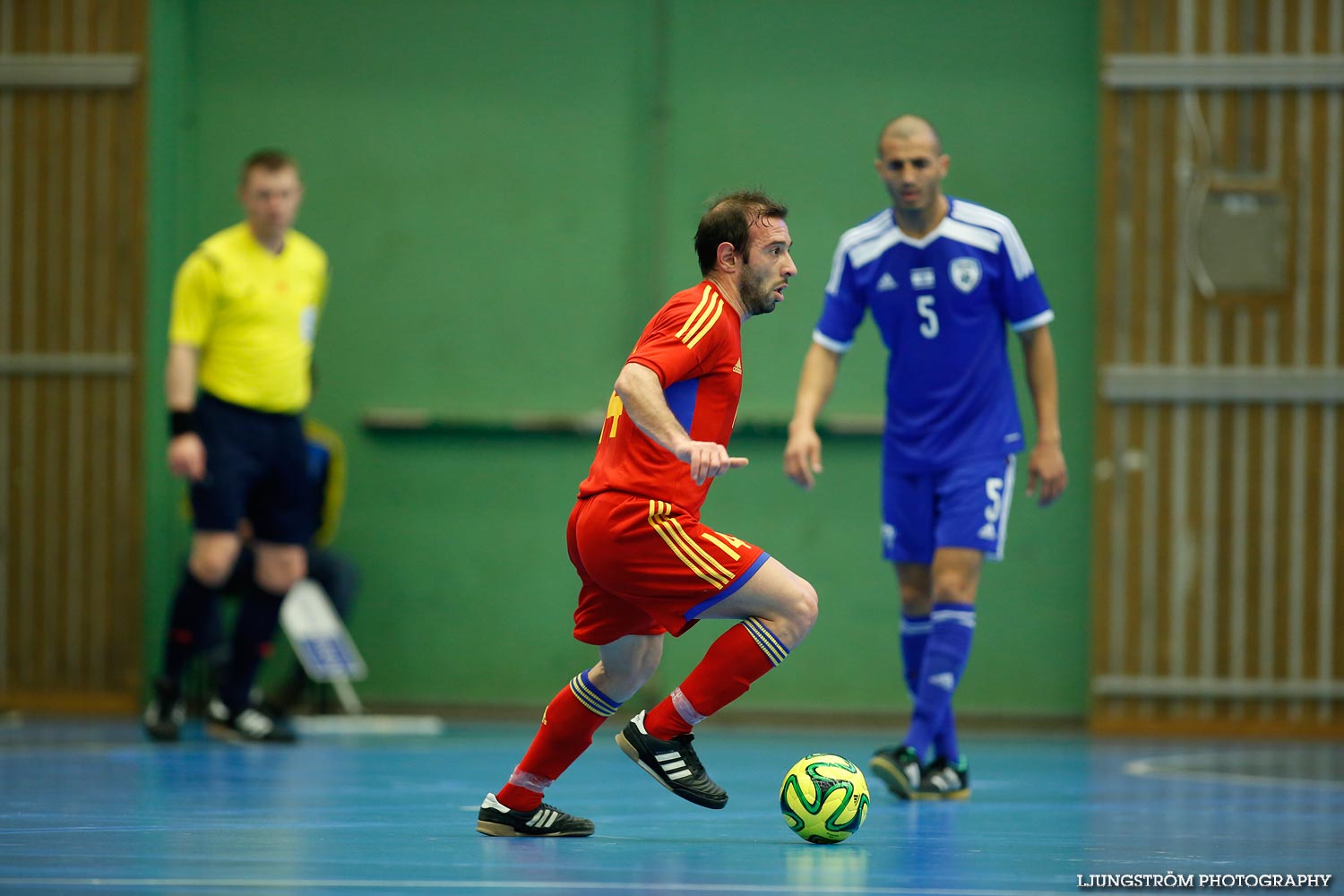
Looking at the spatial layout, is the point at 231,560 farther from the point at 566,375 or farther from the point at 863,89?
the point at 863,89

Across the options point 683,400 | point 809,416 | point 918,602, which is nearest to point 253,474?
point 809,416

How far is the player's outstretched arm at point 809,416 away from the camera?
594 centimetres

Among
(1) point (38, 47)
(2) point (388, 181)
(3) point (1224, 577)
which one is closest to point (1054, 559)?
(3) point (1224, 577)

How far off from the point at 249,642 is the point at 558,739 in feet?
12.7

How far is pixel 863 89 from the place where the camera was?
9.41m

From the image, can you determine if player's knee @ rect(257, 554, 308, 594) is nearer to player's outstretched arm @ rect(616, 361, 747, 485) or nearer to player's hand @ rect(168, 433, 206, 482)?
player's hand @ rect(168, 433, 206, 482)

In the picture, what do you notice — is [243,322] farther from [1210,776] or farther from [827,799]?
[1210,776]

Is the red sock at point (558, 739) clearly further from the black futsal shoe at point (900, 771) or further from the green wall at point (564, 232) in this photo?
the green wall at point (564, 232)

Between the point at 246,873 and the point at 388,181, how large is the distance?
6349 millimetres

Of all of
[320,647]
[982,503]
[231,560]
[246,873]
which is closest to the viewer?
[246,873]

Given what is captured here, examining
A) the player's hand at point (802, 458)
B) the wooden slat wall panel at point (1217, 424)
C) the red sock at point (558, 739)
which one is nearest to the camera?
the red sock at point (558, 739)

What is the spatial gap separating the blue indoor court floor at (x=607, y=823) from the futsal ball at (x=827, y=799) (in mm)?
61

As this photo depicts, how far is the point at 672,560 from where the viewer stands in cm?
427

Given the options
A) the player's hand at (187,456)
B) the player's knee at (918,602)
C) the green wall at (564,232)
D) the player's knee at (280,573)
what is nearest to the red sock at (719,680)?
the player's knee at (918,602)
